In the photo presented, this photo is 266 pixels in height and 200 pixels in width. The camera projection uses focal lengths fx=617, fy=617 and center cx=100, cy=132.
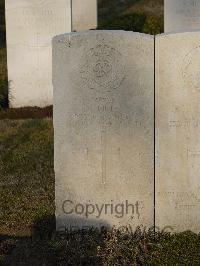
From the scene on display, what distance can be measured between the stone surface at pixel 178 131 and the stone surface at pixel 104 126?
86 millimetres

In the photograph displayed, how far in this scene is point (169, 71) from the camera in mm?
5113

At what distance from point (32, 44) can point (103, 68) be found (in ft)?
22.4

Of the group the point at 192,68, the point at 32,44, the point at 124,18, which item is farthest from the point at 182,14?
the point at 124,18

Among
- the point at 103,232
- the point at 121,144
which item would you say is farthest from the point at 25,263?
the point at 121,144

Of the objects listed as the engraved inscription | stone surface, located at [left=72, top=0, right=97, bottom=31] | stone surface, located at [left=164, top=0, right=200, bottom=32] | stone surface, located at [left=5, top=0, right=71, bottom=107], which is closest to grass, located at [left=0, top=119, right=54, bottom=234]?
stone surface, located at [left=5, top=0, right=71, bottom=107]

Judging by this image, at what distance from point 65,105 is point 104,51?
Answer: 22.2 inches

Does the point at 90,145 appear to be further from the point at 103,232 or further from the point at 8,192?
the point at 8,192

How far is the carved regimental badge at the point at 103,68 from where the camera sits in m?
5.14

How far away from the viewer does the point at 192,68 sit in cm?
511

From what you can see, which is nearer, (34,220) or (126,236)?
(126,236)

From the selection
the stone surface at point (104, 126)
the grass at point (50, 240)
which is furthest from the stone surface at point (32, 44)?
the stone surface at point (104, 126)

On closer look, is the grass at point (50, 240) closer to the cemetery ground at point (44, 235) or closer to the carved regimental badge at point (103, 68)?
the cemetery ground at point (44, 235)

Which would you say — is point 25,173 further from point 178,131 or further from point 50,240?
point 178,131

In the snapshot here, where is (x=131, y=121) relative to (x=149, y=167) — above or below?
above
